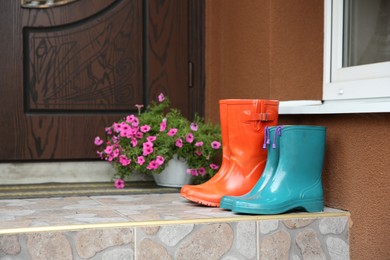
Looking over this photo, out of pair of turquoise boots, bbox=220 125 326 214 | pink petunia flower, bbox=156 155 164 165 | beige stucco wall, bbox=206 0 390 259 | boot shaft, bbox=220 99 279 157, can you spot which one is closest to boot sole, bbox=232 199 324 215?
pair of turquoise boots, bbox=220 125 326 214

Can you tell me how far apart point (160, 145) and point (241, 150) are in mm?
502

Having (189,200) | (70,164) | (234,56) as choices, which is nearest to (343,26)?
(234,56)

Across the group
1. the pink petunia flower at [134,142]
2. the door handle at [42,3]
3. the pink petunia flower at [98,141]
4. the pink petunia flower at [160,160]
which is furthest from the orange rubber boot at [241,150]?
the door handle at [42,3]

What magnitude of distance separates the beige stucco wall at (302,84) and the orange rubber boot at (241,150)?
0.22 m

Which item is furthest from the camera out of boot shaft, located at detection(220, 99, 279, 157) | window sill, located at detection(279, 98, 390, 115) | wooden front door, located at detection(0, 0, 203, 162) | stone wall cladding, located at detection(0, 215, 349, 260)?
wooden front door, located at detection(0, 0, 203, 162)

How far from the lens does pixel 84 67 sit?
2.62m

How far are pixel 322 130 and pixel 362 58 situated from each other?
0.29m

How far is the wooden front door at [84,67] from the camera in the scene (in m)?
2.55

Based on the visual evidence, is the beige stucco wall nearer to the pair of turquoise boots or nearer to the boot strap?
the pair of turquoise boots

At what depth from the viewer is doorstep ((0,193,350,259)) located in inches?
61.9

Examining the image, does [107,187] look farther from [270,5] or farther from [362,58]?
[362,58]

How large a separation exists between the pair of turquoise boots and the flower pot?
1.92ft

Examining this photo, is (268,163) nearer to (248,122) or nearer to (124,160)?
(248,122)

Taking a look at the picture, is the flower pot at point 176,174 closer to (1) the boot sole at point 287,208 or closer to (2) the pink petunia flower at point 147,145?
(2) the pink petunia flower at point 147,145
